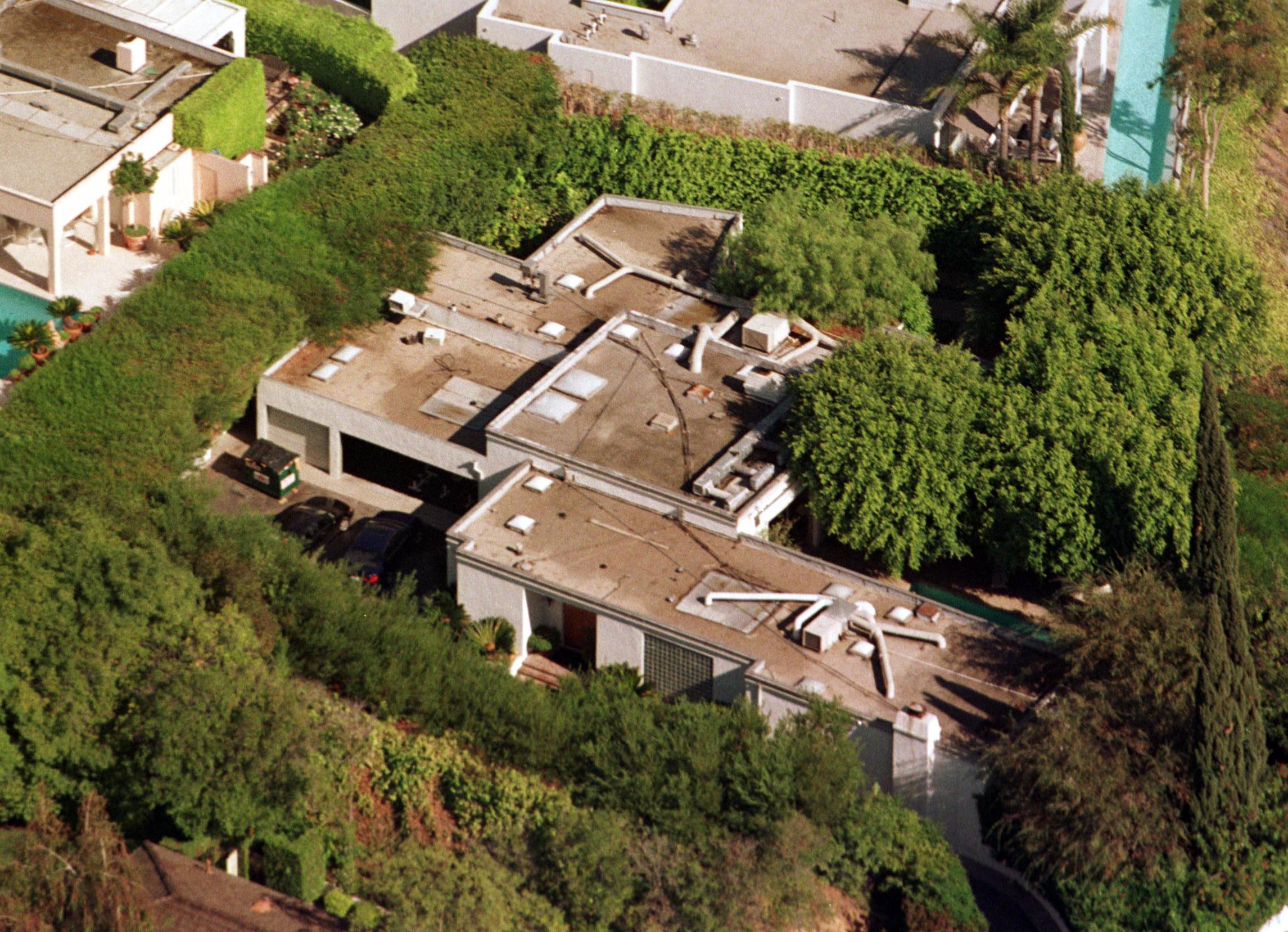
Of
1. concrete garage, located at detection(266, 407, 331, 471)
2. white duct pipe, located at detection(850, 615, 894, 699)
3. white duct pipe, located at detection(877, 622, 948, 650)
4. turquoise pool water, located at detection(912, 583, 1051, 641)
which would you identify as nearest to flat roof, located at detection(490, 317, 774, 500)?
concrete garage, located at detection(266, 407, 331, 471)

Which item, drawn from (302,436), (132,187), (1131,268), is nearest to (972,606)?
(1131,268)

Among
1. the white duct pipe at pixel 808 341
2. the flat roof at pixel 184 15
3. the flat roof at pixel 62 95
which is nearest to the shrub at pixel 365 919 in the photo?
the white duct pipe at pixel 808 341

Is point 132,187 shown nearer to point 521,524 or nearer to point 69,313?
point 69,313

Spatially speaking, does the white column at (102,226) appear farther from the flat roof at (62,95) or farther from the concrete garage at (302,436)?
the concrete garage at (302,436)

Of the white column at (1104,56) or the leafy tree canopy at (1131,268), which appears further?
the white column at (1104,56)

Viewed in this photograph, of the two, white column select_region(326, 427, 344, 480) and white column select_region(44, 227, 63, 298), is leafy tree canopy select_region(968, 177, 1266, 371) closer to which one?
white column select_region(326, 427, 344, 480)
